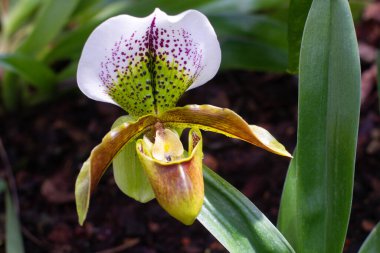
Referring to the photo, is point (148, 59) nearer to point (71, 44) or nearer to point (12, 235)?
point (12, 235)

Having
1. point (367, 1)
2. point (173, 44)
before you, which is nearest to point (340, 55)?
point (173, 44)

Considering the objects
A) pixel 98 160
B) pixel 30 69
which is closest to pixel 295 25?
pixel 98 160

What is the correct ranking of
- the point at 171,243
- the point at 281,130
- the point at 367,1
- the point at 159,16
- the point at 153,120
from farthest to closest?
the point at 367,1, the point at 281,130, the point at 171,243, the point at 153,120, the point at 159,16

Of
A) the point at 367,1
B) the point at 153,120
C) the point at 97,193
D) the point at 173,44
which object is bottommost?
the point at 97,193

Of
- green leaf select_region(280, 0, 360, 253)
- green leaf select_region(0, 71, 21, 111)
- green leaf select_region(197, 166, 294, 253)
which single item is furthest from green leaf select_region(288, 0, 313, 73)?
green leaf select_region(0, 71, 21, 111)

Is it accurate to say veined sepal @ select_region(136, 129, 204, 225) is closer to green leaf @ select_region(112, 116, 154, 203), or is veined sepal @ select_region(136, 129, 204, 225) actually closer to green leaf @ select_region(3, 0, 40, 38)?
green leaf @ select_region(112, 116, 154, 203)

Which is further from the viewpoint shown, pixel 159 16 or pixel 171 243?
pixel 171 243

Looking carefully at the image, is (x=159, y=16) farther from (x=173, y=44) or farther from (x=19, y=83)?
(x=19, y=83)
